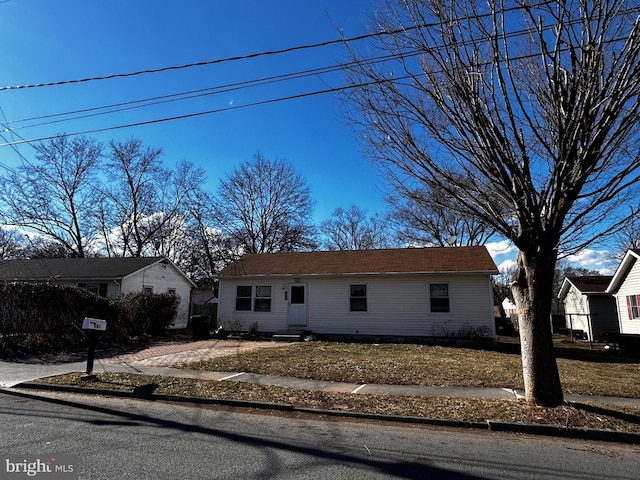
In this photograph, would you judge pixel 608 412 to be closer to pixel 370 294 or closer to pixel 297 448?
pixel 297 448

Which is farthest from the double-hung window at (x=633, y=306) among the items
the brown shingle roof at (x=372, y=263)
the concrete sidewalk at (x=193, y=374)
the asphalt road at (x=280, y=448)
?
the asphalt road at (x=280, y=448)

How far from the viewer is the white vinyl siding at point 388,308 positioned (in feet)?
56.4

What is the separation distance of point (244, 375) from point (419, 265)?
440 inches

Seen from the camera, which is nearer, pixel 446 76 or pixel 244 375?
pixel 446 76

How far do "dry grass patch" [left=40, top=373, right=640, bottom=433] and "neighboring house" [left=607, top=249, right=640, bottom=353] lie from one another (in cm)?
1687

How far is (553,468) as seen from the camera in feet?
14.2

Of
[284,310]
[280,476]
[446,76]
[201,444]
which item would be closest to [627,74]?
[446,76]

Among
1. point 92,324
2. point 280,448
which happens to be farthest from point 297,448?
point 92,324

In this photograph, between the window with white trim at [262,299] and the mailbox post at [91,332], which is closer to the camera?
the mailbox post at [91,332]

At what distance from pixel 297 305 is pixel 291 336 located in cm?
192

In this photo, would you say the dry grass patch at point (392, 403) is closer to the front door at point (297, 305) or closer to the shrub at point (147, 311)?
the shrub at point (147, 311)

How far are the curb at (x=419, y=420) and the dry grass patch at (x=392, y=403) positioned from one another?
0.12m

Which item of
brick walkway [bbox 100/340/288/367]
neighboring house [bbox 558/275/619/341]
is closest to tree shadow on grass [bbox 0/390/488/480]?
brick walkway [bbox 100/340/288/367]

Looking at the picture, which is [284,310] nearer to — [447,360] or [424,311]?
[424,311]
